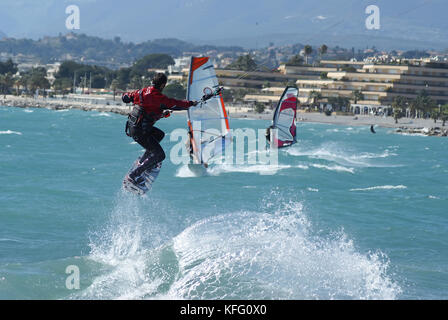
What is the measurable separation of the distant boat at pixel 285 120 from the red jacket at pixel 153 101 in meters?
30.9

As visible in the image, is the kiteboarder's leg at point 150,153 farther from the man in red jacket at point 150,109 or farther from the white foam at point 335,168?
the white foam at point 335,168

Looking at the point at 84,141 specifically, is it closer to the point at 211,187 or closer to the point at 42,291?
the point at 211,187

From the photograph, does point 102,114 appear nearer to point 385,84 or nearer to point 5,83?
point 385,84

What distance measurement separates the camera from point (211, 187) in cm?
3644

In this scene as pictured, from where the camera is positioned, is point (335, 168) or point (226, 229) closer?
point (226, 229)

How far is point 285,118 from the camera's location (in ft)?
150

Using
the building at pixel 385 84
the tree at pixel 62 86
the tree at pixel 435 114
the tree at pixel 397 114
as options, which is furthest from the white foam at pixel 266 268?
the tree at pixel 62 86

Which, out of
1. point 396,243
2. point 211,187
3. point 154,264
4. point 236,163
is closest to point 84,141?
point 236,163

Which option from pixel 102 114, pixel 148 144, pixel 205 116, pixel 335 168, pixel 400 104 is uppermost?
pixel 400 104

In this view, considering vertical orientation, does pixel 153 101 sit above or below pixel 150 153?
above

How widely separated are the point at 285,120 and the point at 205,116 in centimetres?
1537

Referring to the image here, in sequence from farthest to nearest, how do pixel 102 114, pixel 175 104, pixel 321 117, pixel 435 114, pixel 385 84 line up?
pixel 385 84 < pixel 102 114 < pixel 321 117 < pixel 435 114 < pixel 175 104

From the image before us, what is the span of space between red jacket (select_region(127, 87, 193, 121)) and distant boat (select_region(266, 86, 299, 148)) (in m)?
30.9

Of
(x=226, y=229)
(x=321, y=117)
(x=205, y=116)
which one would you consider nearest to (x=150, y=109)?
(x=226, y=229)
